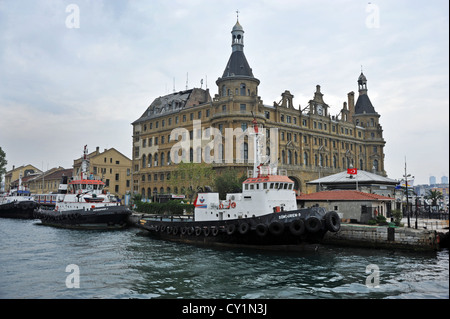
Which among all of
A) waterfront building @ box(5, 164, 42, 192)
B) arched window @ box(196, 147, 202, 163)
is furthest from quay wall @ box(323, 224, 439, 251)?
waterfront building @ box(5, 164, 42, 192)

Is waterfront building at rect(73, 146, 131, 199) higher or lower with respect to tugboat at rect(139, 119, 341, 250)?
higher

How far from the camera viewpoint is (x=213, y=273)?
61.2 feet

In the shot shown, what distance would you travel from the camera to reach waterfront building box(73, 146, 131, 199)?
278ft

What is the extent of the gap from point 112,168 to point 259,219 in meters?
70.1

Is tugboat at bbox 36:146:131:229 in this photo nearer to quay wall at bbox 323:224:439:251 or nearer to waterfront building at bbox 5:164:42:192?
quay wall at bbox 323:224:439:251

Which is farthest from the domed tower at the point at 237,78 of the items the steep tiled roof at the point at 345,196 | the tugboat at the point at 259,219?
the tugboat at the point at 259,219

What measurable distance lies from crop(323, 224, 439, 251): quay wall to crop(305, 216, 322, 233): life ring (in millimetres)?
7421

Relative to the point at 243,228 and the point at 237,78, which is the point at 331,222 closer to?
the point at 243,228

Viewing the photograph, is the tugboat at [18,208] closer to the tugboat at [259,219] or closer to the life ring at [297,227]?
the tugboat at [259,219]

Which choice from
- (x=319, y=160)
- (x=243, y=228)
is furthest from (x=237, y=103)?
(x=243, y=228)

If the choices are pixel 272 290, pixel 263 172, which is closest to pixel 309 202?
pixel 263 172
